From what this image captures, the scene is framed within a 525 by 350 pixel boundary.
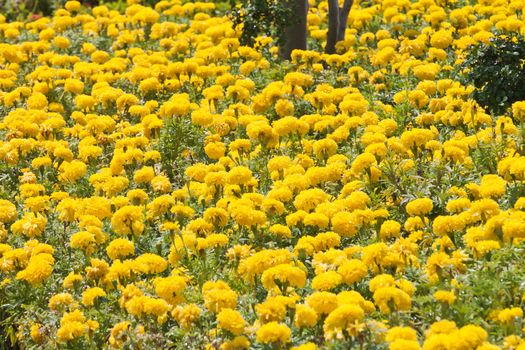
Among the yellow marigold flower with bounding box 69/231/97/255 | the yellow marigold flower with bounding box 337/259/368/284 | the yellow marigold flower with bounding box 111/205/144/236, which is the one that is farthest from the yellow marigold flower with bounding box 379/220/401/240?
the yellow marigold flower with bounding box 69/231/97/255

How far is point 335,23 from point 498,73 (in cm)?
287

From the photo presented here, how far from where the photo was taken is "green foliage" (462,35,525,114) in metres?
7.02

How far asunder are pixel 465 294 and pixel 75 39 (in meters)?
7.32

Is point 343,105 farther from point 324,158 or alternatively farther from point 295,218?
point 295,218

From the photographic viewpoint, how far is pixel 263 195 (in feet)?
21.4

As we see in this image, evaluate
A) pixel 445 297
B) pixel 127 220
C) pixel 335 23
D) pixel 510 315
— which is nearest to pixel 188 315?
pixel 445 297

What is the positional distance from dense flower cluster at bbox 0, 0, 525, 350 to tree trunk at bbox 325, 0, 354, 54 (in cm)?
19

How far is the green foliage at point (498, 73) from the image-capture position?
23.0ft

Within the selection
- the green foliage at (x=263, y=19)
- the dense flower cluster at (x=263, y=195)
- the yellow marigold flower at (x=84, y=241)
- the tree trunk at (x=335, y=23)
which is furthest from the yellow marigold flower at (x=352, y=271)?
the tree trunk at (x=335, y=23)

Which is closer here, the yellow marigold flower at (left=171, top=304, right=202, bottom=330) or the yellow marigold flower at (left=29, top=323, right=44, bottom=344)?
the yellow marigold flower at (left=171, top=304, right=202, bottom=330)

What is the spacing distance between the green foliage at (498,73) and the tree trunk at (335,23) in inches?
98.4

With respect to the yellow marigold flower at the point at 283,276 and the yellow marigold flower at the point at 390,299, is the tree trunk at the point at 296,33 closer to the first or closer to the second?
the yellow marigold flower at the point at 283,276

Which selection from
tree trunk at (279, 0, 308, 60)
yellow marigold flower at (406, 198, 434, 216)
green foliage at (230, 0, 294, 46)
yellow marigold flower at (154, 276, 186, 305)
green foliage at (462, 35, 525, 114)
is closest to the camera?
yellow marigold flower at (154, 276, 186, 305)

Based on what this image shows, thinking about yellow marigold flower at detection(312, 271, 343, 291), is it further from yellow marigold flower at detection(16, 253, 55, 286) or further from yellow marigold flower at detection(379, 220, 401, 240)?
yellow marigold flower at detection(16, 253, 55, 286)
